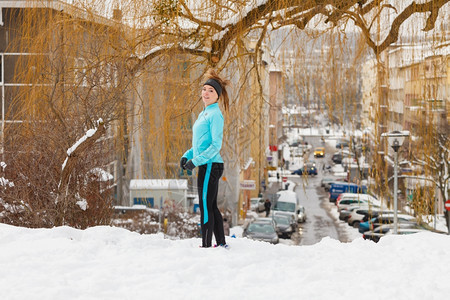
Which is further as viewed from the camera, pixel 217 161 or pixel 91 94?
pixel 91 94

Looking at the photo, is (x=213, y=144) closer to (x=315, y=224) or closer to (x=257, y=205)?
(x=315, y=224)

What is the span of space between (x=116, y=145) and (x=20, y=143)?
1636 mm

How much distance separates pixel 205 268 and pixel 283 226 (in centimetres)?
2575

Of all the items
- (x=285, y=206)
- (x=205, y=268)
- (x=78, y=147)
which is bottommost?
(x=285, y=206)

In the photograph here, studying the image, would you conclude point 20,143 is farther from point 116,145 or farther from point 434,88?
point 434,88

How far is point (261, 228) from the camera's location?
1091 inches

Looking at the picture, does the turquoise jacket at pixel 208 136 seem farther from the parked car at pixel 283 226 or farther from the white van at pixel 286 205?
the white van at pixel 286 205

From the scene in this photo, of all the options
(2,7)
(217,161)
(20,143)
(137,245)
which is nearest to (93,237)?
(137,245)

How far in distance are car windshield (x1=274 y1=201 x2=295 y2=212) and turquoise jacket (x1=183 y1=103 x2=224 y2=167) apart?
31.8m

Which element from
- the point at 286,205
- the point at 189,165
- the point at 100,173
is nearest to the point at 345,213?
the point at 286,205

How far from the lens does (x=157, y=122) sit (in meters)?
9.82

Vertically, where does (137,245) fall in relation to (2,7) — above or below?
below

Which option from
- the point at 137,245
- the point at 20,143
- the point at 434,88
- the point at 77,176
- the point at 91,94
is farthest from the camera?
the point at 20,143

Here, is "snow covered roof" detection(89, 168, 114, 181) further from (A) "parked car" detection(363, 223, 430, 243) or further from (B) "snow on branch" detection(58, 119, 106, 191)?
(A) "parked car" detection(363, 223, 430, 243)
